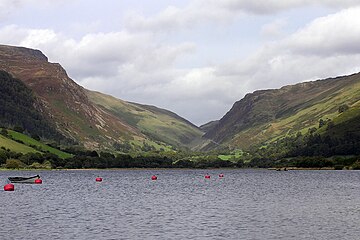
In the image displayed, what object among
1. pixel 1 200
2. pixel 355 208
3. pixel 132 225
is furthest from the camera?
pixel 1 200

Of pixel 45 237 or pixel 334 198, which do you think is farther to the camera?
pixel 334 198

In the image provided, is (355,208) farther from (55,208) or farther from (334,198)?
(55,208)

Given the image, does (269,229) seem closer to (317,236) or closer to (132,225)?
(317,236)

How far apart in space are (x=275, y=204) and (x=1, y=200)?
206 ft

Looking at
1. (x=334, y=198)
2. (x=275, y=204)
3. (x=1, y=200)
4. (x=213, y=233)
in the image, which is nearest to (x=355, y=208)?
(x=275, y=204)

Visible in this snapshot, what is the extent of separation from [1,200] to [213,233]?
7254 centimetres

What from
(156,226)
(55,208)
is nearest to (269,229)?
(156,226)

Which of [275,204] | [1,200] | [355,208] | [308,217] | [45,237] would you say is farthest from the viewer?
[1,200]

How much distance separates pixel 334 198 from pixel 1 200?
78.4 metres

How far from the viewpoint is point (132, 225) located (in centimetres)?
8525

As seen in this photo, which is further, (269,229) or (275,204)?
(275,204)

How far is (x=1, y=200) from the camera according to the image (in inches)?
5217

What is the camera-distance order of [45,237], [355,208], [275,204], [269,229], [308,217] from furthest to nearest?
[275,204] < [355,208] < [308,217] < [269,229] < [45,237]

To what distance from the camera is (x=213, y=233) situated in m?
76.6
